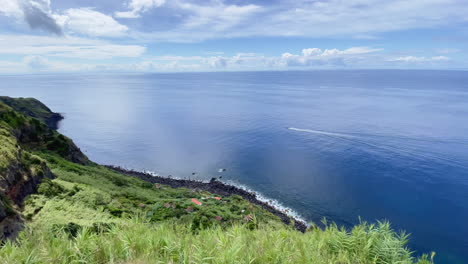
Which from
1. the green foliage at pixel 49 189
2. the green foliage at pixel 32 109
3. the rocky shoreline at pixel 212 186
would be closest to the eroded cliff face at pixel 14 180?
the green foliage at pixel 49 189

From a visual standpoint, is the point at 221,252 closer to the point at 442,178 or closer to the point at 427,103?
the point at 442,178

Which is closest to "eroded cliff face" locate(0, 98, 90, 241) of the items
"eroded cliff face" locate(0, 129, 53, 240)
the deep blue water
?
"eroded cliff face" locate(0, 129, 53, 240)

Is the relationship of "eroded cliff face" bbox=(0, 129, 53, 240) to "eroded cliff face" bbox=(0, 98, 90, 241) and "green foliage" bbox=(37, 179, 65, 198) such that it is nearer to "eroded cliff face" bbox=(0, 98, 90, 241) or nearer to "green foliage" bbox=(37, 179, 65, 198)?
"eroded cliff face" bbox=(0, 98, 90, 241)

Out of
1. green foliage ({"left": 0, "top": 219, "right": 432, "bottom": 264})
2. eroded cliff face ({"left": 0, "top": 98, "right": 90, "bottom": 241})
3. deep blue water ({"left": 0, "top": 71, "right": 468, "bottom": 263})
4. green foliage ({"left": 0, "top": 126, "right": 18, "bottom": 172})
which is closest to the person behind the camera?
green foliage ({"left": 0, "top": 219, "right": 432, "bottom": 264})

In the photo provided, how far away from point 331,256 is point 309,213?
152ft

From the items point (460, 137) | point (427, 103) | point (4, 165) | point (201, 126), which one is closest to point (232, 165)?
point (201, 126)

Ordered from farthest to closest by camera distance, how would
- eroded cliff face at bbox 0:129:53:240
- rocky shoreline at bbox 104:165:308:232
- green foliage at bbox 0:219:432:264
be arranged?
1. rocky shoreline at bbox 104:165:308:232
2. eroded cliff face at bbox 0:129:53:240
3. green foliage at bbox 0:219:432:264

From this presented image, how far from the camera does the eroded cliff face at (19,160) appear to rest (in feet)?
66.8

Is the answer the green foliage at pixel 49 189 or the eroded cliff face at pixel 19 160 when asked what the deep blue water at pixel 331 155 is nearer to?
the eroded cliff face at pixel 19 160

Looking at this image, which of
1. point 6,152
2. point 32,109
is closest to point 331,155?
point 6,152

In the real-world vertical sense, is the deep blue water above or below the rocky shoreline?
above

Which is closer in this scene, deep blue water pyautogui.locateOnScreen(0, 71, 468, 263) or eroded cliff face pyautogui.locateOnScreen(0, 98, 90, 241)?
eroded cliff face pyautogui.locateOnScreen(0, 98, 90, 241)

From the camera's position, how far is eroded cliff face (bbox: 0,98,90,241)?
20.4 metres

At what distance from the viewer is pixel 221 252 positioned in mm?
9695
